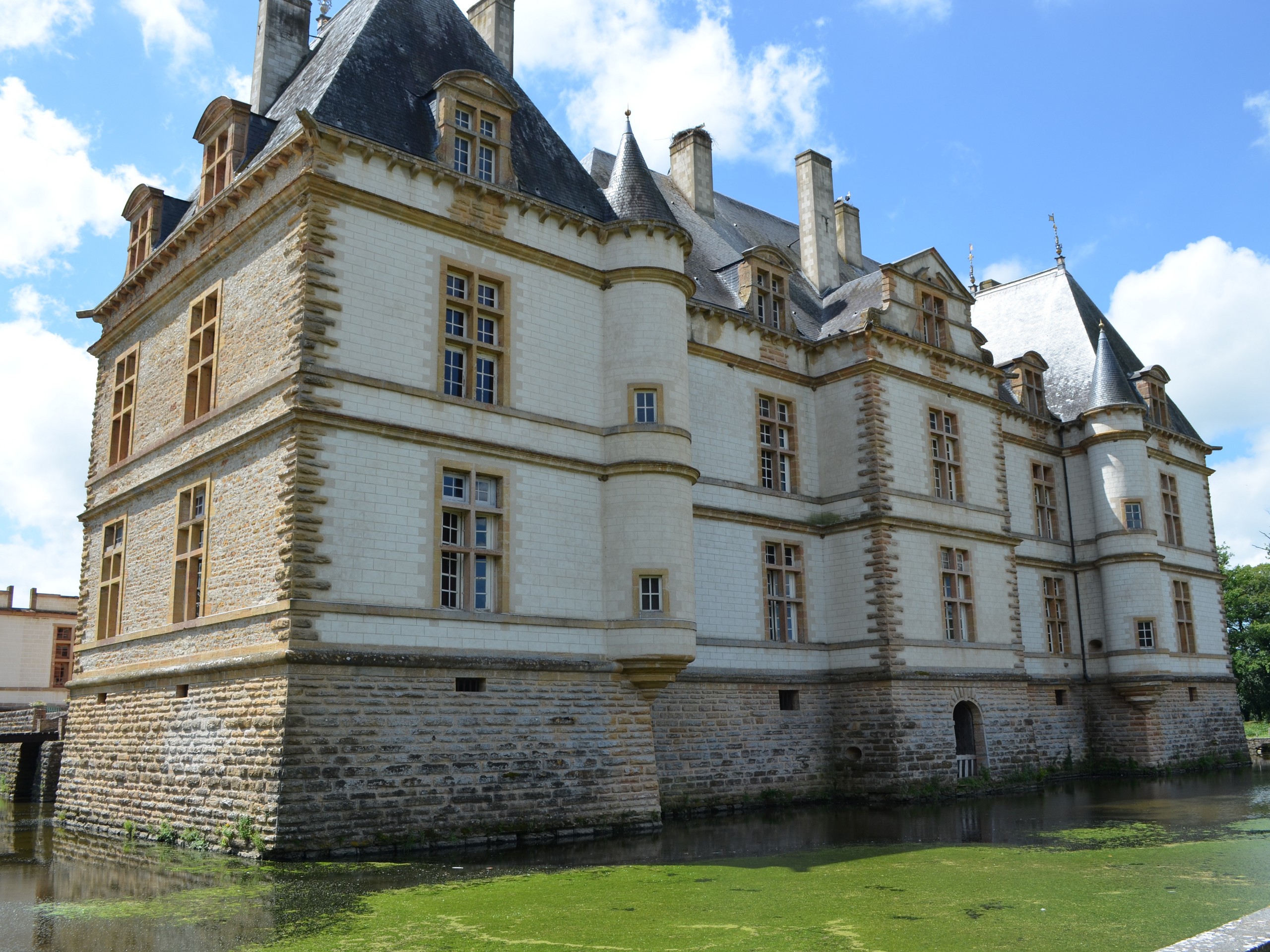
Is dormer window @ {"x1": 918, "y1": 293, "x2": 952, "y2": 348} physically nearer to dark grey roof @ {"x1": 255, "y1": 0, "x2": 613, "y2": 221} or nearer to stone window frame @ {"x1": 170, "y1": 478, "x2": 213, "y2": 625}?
dark grey roof @ {"x1": 255, "y1": 0, "x2": 613, "y2": 221}

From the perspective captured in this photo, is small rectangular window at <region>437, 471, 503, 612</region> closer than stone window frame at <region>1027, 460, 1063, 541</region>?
Yes

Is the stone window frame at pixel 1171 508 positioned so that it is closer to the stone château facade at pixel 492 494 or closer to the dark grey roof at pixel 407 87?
the stone château facade at pixel 492 494

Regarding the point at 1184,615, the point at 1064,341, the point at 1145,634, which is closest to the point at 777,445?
the point at 1145,634

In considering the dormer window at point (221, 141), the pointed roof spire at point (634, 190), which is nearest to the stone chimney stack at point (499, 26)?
the pointed roof spire at point (634, 190)

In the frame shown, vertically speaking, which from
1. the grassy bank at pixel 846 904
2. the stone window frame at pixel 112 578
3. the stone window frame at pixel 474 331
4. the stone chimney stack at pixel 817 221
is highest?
the stone chimney stack at pixel 817 221

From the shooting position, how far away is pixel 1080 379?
33.2m

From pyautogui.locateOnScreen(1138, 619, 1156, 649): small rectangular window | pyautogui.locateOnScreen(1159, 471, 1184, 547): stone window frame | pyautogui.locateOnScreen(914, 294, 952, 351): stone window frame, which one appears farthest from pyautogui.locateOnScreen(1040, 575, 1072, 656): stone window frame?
pyautogui.locateOnScreen(914, 294, 952, 351): stone window frame

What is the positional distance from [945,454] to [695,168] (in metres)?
10.4

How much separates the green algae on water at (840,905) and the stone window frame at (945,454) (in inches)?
485

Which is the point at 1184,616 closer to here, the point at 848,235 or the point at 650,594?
the point at 848,235

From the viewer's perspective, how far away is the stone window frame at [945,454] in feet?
83.5

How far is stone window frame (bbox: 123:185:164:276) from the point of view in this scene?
21609mm

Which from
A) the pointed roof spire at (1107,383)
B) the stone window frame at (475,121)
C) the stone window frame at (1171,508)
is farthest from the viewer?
the stone window frame at (1171,508)

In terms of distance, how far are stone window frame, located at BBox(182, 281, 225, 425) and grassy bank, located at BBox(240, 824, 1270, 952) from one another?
1032 cm
